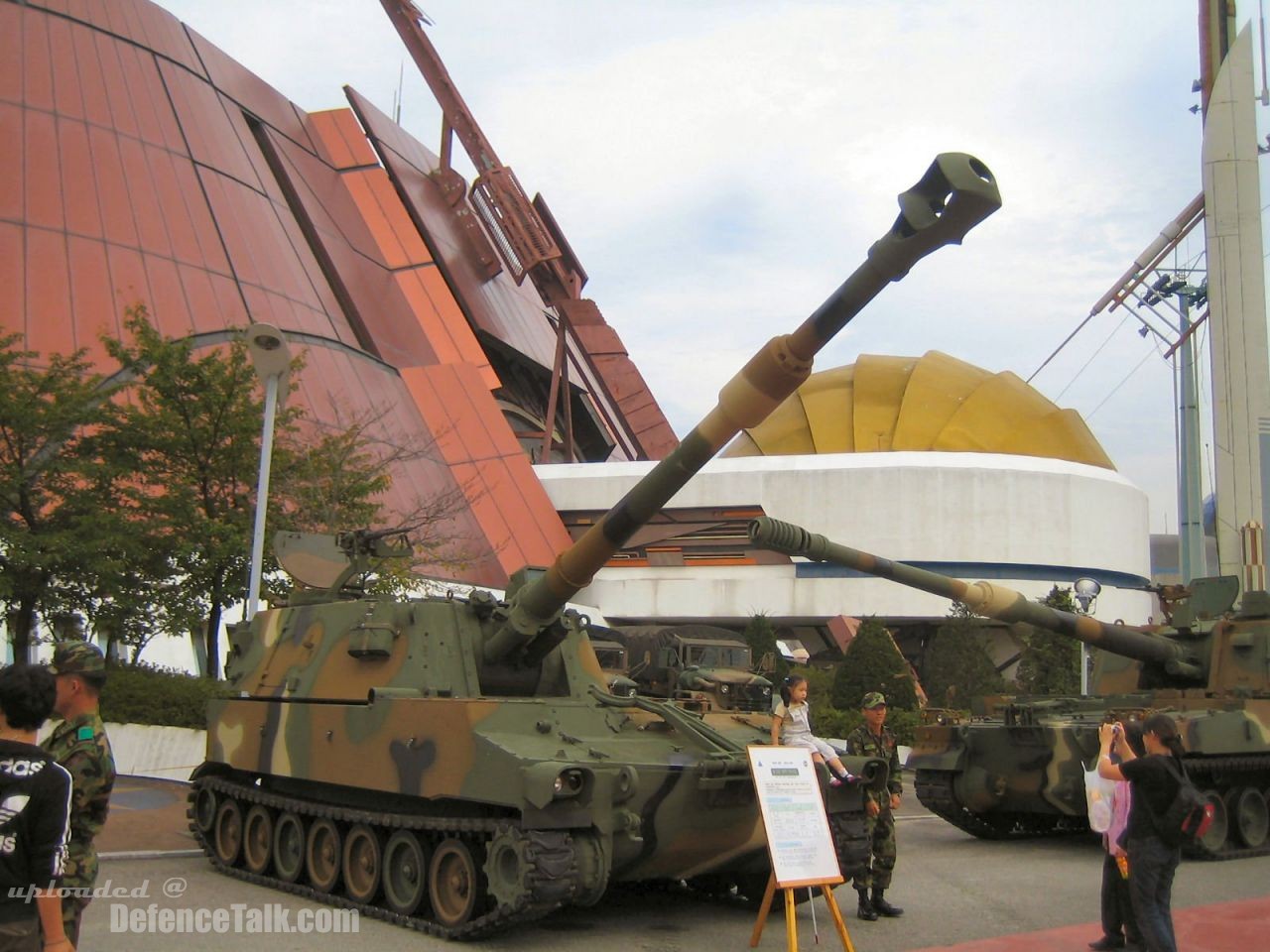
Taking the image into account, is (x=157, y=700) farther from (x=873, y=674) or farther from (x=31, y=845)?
(x=31, y=845)

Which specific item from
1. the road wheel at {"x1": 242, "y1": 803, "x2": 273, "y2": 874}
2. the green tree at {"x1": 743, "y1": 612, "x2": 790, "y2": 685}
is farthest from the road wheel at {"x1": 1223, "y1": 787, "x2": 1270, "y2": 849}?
the green tree at {"x1": 743, "y1": 612, "x2": 790, "y2": 685}

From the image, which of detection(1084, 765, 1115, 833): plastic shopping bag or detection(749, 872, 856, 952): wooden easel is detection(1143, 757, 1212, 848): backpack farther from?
detection(749, 872, 856, 952): wooden easel

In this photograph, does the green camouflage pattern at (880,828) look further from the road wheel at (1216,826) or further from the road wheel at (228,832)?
the road wheel at (228,832)

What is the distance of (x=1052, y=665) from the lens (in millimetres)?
26891

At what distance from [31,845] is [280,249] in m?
28.6

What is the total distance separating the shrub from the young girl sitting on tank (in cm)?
975

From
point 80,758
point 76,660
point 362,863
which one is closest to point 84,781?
point 80,758

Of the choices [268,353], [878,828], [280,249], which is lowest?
[878,828]

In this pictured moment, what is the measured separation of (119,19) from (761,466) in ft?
71.9

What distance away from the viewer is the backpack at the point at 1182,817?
21.7 ft

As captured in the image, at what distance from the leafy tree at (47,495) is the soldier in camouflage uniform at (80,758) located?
408 inches

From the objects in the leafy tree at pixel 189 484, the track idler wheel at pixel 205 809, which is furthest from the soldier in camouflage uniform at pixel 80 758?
the leafy tree at pixel 189 484

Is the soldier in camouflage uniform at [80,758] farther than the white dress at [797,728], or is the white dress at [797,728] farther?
the white dress at [797,728]

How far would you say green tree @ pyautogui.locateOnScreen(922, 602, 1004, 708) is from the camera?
2630 centimetres
